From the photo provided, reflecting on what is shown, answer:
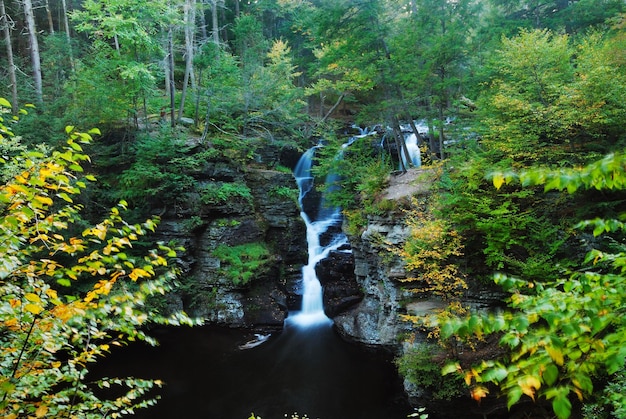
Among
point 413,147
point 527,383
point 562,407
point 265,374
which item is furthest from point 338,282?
point 562,407

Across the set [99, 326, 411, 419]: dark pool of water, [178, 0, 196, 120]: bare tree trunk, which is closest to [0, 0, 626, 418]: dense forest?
[178, 0, 196, 120]: bare tree trunk

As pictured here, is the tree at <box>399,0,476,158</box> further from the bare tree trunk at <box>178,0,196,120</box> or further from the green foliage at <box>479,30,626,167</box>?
the bare tree trunk at <box>178,0,196,120</box>

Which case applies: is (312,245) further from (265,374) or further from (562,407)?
(562,407)

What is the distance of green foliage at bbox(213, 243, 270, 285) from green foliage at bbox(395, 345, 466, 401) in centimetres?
713

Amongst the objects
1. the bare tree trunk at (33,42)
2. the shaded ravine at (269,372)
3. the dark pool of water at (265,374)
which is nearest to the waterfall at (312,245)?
the shaded ravine at (269,372)

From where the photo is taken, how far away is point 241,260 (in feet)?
46.4

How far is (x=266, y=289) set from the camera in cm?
1458

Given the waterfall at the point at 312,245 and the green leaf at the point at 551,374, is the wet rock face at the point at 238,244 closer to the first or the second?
the waterfall at the point at 312,245

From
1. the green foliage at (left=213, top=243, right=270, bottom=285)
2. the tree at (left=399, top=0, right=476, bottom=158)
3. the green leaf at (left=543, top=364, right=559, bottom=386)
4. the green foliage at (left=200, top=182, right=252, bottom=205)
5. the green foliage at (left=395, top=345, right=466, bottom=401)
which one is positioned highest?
the tree at (left=399, top=0, right=476, bottom=158)

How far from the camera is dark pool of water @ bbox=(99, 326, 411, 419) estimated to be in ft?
31.7

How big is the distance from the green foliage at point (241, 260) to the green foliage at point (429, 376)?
713cm

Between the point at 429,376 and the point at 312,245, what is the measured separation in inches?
363

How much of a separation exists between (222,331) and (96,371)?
423 cm

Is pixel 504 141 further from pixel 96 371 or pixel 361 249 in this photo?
pixel 96 371
